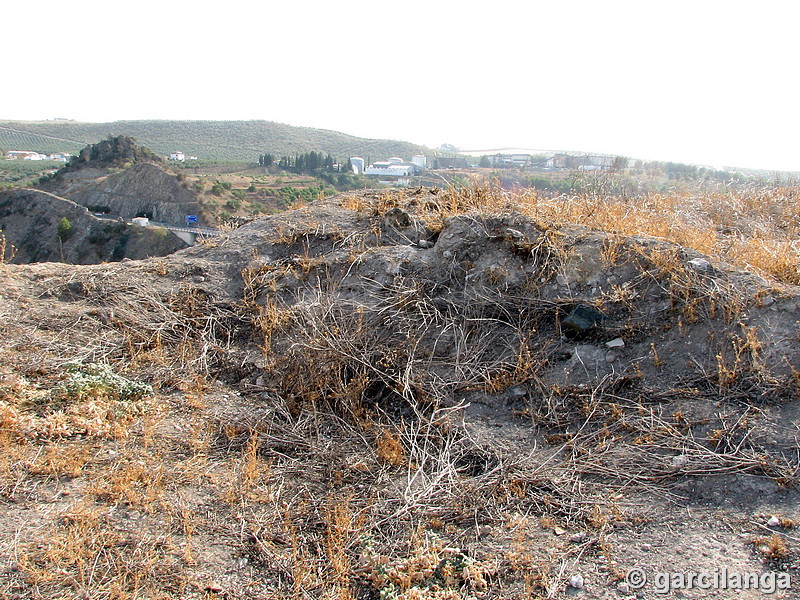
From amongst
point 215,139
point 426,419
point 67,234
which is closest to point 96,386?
point 426,419

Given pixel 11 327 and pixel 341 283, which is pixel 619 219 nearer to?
pixel 341 283

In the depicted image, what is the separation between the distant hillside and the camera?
82.9 m

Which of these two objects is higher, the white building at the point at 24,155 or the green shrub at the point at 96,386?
the white building at the point at 24,155

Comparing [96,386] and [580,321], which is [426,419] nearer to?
[580,321]

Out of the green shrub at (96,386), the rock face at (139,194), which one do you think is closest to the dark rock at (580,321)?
the green shrub at (96,386)

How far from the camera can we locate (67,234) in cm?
3756

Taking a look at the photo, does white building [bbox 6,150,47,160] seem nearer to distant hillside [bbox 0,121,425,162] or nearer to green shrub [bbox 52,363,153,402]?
distant hillside [bbox 0,121,425,162]

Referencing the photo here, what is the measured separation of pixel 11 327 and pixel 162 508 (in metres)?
2.97

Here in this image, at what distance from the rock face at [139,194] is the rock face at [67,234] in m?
6.85

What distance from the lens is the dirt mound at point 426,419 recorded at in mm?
2465

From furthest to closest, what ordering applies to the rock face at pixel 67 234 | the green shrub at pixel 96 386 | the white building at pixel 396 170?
the rock face at pixel 67 234 → the white building at pixel 396 170 → the green shrub at pixel 96 386

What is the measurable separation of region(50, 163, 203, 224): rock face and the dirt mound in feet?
144

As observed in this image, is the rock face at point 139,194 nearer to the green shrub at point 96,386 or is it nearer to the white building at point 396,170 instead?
the white building at point 396,170

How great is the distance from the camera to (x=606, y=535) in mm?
2578
